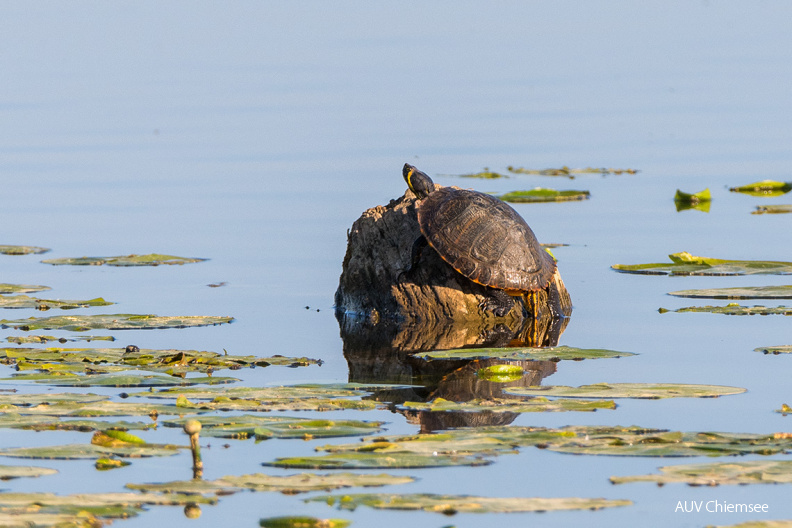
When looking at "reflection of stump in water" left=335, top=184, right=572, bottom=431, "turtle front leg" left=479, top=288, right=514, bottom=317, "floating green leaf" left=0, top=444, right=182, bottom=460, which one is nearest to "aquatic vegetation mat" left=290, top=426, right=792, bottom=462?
"floating green leaf" left=0, top=444, right=182, bottom=460

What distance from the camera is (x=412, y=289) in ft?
38.7

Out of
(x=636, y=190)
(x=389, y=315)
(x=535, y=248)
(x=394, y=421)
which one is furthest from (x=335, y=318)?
(x=636, y=190)

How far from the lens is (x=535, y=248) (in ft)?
38.8

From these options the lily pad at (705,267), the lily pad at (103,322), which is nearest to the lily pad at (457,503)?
the lily pad at (103,322)

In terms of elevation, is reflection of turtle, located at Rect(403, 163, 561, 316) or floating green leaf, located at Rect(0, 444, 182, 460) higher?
reflection of turtle, located at Rect(403, 163, 561, 316)

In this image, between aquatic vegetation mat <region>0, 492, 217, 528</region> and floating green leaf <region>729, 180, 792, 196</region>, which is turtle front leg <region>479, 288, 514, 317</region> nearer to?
aquatic vegetation mat <region>0, 492, 217, 528</region>

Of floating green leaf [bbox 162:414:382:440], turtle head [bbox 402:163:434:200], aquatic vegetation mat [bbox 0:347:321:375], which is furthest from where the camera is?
turtle head [bbox 402:163:434:200]

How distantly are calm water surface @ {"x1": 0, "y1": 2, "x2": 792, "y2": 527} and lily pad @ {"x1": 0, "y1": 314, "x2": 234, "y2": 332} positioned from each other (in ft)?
0.35

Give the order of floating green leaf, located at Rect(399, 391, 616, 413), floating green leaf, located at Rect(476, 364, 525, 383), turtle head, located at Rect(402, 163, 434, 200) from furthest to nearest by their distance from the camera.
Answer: turtle head, located at Rect(402, 163, 434, 200) → floating green leaf, located at Rect(476, 364, 525, 383) → floating green leaf, located at Rect(399, 391, 616, 413)

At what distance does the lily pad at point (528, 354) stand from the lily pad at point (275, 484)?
350cm

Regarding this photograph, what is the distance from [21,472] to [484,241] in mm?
6087

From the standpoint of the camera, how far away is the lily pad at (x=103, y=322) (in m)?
10.6

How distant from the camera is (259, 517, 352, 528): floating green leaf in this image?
18.1 ft

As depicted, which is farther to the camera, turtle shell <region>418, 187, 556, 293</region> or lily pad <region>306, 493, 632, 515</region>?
turtle shell <region>418, 187, 556, 293</region>
